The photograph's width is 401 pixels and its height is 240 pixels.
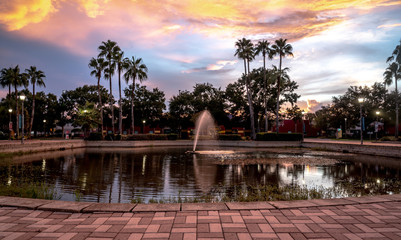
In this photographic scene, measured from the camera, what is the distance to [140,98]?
5472 cm

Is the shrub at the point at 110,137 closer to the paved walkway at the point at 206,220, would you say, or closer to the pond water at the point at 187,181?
the pond water at the point at 187,181

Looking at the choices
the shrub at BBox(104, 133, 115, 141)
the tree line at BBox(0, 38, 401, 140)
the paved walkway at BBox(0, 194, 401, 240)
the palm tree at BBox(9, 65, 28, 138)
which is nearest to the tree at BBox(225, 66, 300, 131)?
the tree line at BBox(0, 38, 401, 140)

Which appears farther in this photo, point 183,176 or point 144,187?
point 183,176

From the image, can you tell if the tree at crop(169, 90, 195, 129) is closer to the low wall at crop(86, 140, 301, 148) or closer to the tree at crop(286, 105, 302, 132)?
the low wall at crop(86, 140, 301, 148)

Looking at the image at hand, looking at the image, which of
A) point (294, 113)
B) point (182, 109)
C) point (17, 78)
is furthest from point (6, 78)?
point (294, 113)

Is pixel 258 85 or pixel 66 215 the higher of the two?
pixel 258 85

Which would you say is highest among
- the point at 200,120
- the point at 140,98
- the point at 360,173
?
the point at 140,98

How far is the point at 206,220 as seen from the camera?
177 inches

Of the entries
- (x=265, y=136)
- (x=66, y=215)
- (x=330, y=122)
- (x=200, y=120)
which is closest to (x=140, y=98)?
(x=200, y=120)

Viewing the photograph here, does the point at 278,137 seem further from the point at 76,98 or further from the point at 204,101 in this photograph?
the point at 76,98

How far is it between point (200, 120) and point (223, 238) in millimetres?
46060

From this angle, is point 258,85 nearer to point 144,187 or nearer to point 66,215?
point 144,187

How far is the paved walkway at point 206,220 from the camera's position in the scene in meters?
3.92

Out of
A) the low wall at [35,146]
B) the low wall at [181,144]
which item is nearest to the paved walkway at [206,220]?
the low wall at [35,146]
